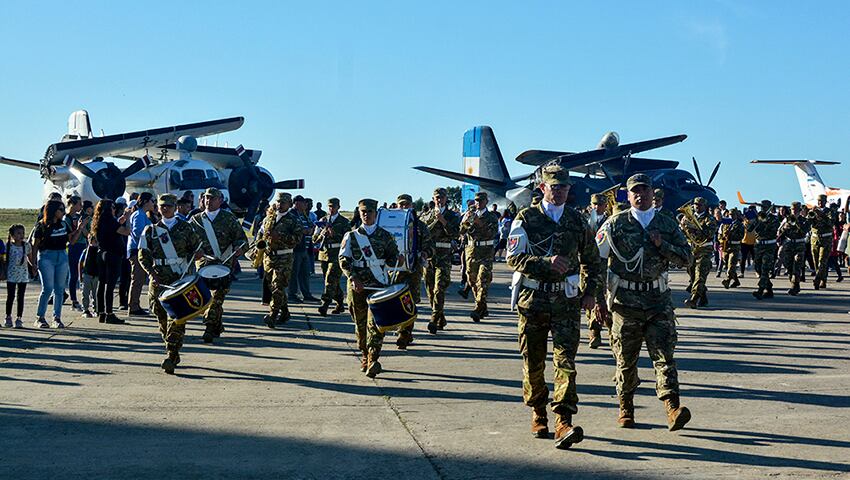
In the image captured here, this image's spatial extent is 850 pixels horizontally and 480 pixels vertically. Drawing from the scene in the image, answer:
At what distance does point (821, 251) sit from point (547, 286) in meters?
15.1

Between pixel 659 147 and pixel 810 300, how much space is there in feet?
60.5

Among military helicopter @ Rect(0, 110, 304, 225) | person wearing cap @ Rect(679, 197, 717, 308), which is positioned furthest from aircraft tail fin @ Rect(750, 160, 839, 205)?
person wearing cap @ Rect(679, 197, 717, 308)

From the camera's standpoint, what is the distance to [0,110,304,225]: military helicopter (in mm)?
31859

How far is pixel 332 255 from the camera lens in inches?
602

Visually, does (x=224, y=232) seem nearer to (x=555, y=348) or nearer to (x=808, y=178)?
(x=555, y=348)

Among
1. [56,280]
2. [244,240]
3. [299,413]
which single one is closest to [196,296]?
[244,240]

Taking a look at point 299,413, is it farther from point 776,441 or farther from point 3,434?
point 776,441

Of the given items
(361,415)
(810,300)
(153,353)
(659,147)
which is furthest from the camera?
(659,147)

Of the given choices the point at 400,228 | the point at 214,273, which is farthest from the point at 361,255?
the point at 214,273

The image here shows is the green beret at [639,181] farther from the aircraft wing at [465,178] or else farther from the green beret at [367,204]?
the aircraft wing at [465,178]

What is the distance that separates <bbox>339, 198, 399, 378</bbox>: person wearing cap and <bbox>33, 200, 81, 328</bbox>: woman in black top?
505cm

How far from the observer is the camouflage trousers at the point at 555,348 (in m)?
6.59

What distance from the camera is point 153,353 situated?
1092 centimetres

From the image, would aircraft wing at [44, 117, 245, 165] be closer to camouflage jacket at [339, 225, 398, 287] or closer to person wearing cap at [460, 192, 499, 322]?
person wearing cap at [460, 192, 499, 322]
